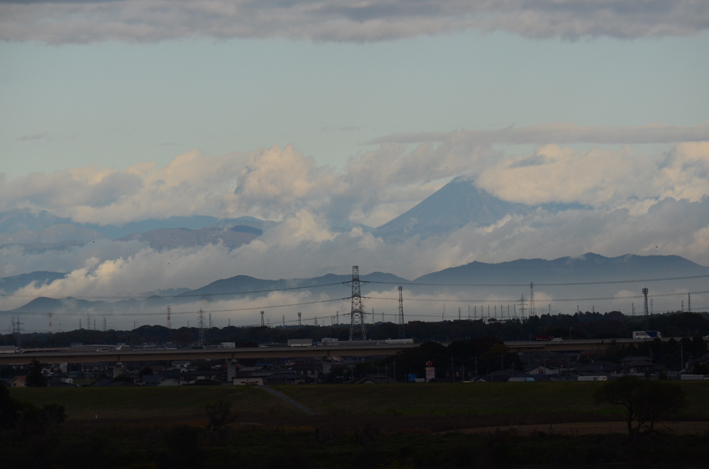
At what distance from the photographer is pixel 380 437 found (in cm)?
5278

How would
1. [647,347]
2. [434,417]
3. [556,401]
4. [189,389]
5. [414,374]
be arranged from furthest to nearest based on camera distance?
[647,347] < [414,374] < [189,389] < [556,401] < [434,417]

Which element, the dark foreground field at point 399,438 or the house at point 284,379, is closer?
the dark foreground field at point 399,438

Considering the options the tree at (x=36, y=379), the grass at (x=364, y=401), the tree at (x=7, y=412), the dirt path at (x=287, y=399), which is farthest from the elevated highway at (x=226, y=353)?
the tree at (x=7, y=412)

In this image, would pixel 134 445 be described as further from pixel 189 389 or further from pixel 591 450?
pixel 189 389

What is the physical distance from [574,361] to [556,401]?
65.3 m

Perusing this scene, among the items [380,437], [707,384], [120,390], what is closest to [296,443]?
[380,437]

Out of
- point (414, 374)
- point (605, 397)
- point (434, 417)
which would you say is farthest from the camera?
point (414, 374)

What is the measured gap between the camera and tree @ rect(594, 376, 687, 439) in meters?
48.7

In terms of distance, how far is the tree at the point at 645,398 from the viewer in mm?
48719

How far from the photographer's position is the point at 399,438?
5238cm

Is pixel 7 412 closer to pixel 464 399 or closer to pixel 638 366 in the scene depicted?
pixel 464 399

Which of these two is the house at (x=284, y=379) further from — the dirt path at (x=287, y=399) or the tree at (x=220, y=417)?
the tree at (x=220, y=417)

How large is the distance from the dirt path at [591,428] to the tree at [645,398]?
4.75ft

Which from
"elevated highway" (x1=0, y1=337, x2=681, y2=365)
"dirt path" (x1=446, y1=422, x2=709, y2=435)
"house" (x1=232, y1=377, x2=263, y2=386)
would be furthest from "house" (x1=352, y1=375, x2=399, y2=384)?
"dirt path" (x1=446, y1=422, x2=709, y2=435)
